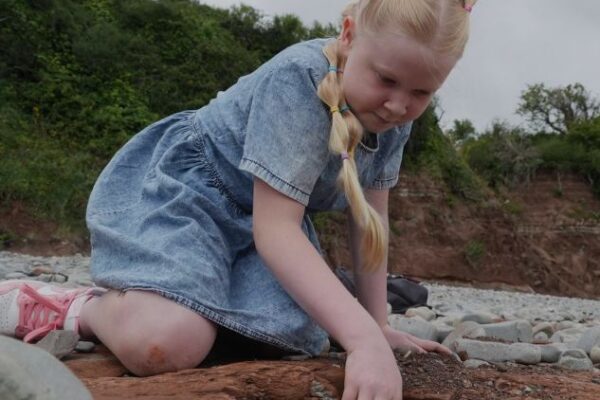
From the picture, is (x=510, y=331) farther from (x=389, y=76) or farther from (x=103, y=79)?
(x=103, y=79)

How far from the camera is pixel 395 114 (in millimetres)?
1936

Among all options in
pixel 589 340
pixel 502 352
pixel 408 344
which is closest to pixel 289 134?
pixel 408 344

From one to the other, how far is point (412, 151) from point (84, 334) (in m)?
16.8

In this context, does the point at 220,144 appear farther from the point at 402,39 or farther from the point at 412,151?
the point at 412,151

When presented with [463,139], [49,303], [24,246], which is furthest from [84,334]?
[463,139]

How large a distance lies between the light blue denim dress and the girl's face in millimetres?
128

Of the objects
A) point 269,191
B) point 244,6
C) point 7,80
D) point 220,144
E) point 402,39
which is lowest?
point 269,191

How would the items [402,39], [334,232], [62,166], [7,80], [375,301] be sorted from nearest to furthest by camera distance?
1. [402,39]
2. [375,301]
3. [62,166]
4. [7,80]
5. [334,232]

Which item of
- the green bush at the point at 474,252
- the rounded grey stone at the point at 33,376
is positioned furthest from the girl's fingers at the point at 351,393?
the green bush at the point at 474,252

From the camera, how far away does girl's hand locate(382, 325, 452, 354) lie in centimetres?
234

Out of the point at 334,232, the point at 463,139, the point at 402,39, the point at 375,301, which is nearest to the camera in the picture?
the point at 402,39

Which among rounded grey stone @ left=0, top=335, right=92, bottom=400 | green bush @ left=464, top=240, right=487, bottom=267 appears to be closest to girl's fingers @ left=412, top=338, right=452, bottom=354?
rounded grey stone @ left=0, top=335, right=92, bottom=400

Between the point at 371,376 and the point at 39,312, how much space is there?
1.20 meters

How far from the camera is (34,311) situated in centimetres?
229
